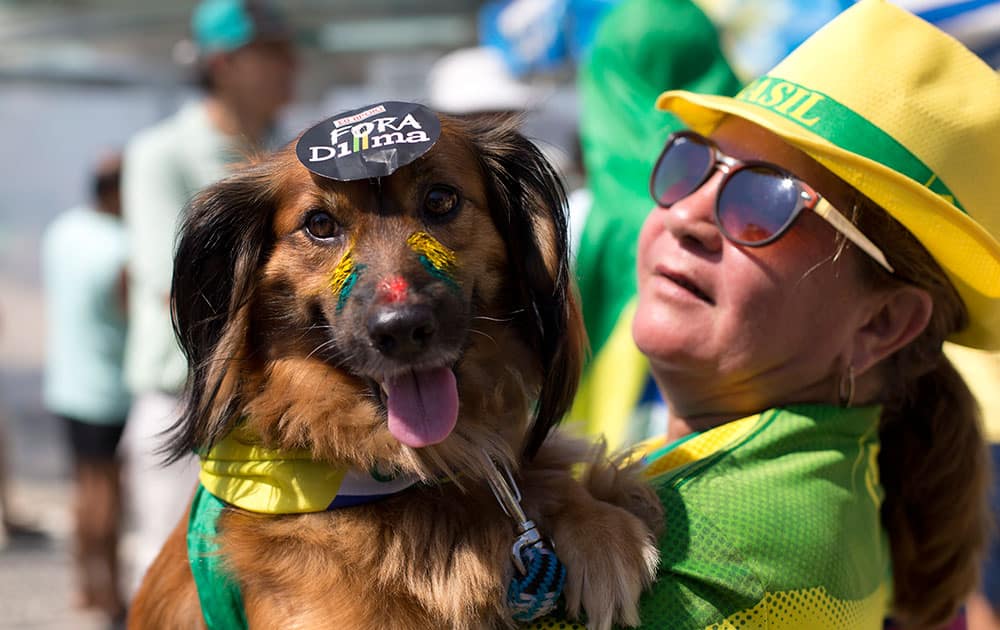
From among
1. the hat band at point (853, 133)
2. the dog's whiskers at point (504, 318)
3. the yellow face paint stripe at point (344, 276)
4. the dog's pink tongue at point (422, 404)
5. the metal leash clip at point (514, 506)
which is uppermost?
the hat band at point (853, 133)

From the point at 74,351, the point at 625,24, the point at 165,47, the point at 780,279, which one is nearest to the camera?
the point at 780,279

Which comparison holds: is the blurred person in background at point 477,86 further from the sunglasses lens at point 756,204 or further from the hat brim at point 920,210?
the hat brim at point 920,210

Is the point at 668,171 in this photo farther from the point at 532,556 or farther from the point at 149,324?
the point at 149,324

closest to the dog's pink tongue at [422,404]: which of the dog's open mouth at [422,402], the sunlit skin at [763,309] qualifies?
the dog's open mouth at [422,402]

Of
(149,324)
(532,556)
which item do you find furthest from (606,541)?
(149,324)

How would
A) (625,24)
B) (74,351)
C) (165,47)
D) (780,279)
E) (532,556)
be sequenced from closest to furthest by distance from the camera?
1. (532,556)
2. (780,279)
3. (625,24)
4. (74,351)
5. (165,47)

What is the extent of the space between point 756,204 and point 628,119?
1295mm

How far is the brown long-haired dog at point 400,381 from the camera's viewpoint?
5.95 ft

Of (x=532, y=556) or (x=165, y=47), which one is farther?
(x=165, y=47)

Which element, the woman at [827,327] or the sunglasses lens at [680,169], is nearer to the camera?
the woman at [827,327]

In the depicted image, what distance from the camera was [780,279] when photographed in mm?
2193

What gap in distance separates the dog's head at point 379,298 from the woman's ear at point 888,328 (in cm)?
62

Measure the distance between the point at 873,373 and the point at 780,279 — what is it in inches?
14.5

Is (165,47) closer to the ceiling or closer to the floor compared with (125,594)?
closer to the ceiling
